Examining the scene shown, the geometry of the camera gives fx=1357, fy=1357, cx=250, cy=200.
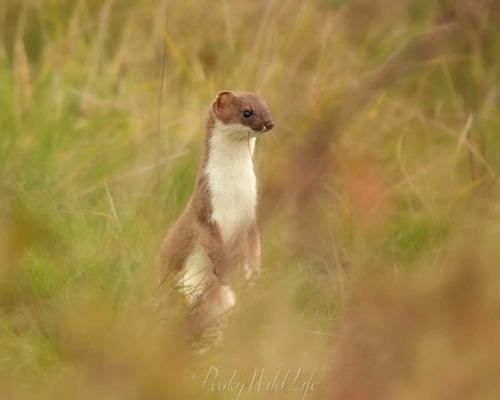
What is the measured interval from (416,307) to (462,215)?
2715 mm

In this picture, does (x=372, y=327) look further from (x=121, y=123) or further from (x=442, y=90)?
(x=442, y=90)

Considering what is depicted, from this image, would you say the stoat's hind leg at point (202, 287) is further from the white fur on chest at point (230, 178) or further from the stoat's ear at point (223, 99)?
the stoat's ear at point (223, 99)

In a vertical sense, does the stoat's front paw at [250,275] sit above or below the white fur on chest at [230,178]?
below

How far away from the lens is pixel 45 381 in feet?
10.9

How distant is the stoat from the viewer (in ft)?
13.2

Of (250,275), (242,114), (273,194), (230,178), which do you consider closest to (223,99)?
(242,114)

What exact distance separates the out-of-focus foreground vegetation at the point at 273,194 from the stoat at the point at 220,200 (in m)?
0.09

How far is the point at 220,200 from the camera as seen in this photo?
421 cm

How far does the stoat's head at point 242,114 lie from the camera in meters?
4.27

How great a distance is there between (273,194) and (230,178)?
8.49 ft

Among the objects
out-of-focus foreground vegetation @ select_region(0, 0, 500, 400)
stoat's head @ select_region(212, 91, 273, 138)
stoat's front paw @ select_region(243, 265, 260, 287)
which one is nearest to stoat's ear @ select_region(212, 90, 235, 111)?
stoat's head @ select_region(212, 91, 273, 138)

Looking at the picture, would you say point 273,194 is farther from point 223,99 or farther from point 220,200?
point 223,99

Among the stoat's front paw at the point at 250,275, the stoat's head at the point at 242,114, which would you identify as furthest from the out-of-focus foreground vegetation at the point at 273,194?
the stoat's head at the point at 242,114

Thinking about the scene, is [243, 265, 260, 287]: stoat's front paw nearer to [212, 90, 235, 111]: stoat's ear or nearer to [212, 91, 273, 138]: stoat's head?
[212, 91, 273, 138]: stoat's head
